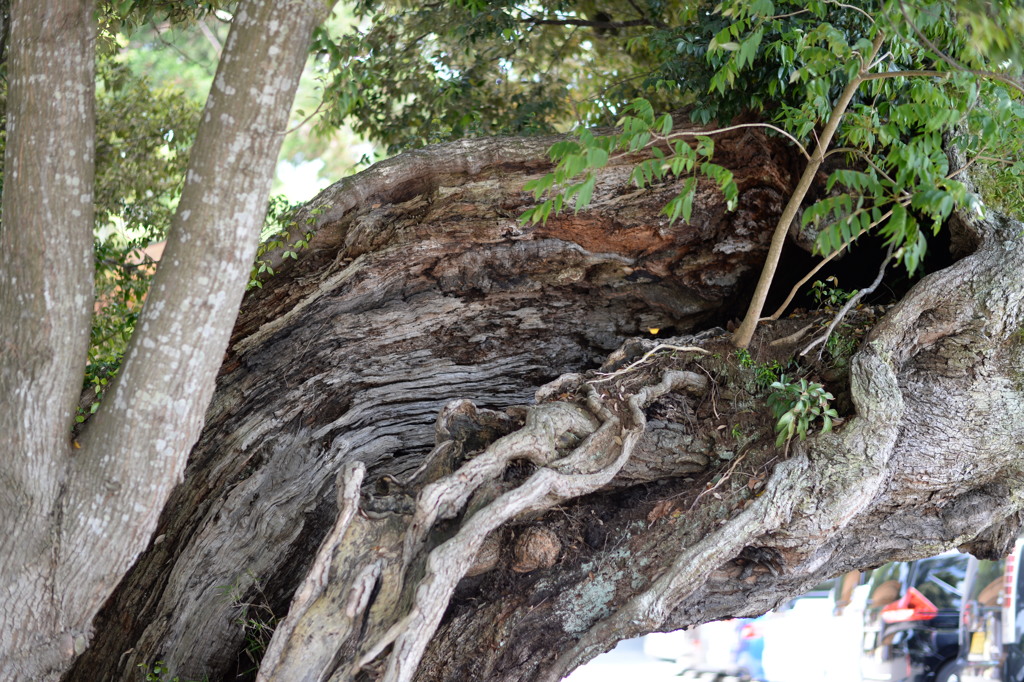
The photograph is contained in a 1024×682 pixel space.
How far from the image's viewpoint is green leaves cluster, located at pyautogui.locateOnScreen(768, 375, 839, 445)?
3.48 metres

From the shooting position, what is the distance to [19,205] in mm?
2773

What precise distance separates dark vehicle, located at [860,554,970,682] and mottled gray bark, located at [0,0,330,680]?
5.94 m

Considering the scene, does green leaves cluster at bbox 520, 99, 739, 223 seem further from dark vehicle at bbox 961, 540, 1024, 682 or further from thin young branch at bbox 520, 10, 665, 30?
dark vehicle at bbox 961, 540, 1024, 682

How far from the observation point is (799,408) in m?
3.48

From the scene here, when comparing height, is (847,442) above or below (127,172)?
below

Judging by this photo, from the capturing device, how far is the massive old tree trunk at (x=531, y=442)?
3.41m

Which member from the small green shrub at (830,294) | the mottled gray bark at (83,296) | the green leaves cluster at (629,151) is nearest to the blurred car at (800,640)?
the small green shrub at (830,294)

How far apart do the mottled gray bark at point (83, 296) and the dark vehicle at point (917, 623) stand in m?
5.94

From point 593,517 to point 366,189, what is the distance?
2.06 metres

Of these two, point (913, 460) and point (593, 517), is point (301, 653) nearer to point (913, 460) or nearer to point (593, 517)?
point (593, 517)

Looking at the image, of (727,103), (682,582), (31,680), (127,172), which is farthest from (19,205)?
(127,172)

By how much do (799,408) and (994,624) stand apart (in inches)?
155

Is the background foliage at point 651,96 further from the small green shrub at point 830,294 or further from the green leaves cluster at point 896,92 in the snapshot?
the small green shrub at point 830,294

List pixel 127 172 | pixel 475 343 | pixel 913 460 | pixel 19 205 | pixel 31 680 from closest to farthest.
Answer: pixel 19 205, pixel 31 680, pixel 913 460, pixel 475 343, pixel 127 172
